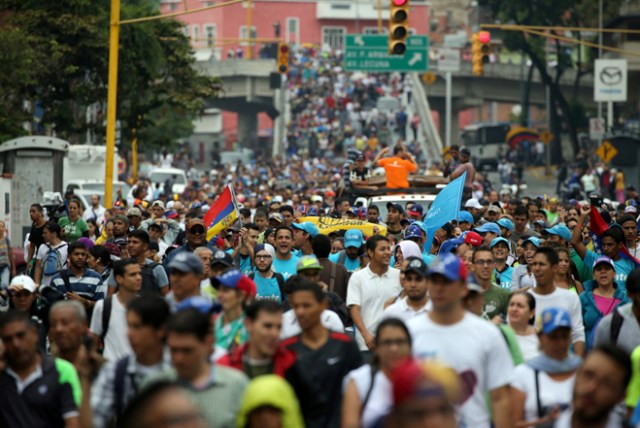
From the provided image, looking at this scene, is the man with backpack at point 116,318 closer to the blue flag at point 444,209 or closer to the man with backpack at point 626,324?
the man with backpack at point 626,324

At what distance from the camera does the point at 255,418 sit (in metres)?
7.74

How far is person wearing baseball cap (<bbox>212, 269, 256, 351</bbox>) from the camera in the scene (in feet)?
31.7

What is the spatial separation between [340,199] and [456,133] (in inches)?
3029

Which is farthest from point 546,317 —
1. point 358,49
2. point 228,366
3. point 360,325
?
point 358,49

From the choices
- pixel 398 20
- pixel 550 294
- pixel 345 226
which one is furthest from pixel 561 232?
pixel 398 20

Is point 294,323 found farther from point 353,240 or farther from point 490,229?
point 490,229

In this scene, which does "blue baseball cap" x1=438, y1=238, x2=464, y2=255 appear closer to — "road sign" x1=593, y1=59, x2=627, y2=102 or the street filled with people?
the street filled with people

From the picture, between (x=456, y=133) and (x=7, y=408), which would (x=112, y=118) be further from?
(x=456, y=133)

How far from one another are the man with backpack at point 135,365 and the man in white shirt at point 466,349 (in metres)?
1.31

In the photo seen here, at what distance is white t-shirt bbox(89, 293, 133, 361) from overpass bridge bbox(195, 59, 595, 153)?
231 feet

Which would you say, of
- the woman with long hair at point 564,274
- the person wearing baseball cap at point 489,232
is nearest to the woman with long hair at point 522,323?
the woman with long hair at point 564,274

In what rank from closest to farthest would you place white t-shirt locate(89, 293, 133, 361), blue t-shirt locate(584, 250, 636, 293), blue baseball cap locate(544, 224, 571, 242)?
white t-shirt locate(89, 293, 133, 361)
blue t-shirt locate(584, 250, 636, 293)
blue baseball cap locate(544, 224, 571, 242)

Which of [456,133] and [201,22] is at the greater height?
[201,22]

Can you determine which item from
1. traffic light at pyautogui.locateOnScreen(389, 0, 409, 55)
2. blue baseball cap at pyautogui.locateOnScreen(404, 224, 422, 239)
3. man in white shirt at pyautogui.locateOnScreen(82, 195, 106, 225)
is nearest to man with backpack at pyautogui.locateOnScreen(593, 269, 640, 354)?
blue baseball cap at pyautogui.locateOnScreen(404, 224, 422, 239)
